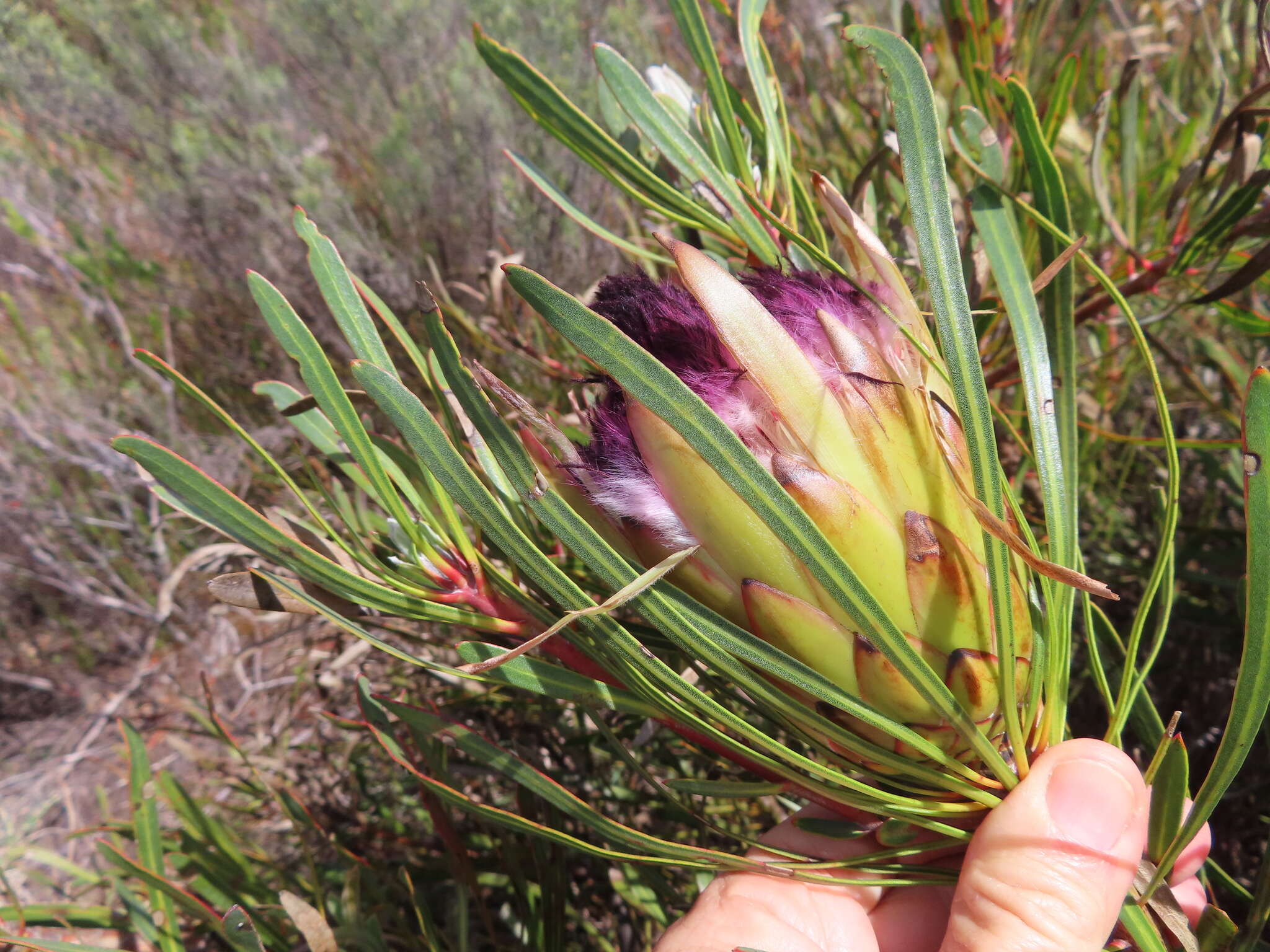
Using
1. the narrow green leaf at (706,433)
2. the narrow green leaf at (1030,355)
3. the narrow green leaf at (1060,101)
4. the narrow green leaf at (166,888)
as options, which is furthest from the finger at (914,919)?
the narrow green leaf at (1060,101)

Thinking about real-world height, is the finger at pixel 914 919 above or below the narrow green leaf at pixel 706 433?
below

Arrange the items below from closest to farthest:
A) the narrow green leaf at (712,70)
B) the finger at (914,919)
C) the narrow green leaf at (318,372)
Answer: the narrow green leaf at (318,372), the narrow green leaf at (712,70), the finger at (914,919)

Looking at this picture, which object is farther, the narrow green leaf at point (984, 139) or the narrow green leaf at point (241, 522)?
the narrow green leaf at point (984, 139)

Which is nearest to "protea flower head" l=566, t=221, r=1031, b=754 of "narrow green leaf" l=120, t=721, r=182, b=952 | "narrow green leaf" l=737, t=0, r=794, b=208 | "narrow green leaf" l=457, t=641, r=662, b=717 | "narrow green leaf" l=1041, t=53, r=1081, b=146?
"narrow green leaf" l=457, t=641, r=662, b=717

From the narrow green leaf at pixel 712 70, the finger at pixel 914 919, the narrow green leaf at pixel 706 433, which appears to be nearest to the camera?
the narrow green leaf at pixel 706 433

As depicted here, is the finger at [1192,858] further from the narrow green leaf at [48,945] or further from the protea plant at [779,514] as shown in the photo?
the narrow green leaf at [48,945]

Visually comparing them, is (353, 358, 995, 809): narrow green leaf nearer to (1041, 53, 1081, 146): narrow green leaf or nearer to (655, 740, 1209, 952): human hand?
(655, 740, 1209, 952): human hand

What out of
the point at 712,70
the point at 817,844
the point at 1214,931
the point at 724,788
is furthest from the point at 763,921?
the point at 712,70

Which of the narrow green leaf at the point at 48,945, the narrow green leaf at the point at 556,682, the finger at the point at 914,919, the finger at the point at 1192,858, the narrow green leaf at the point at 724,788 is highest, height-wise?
the narrow green leaf at the point at 556,682
